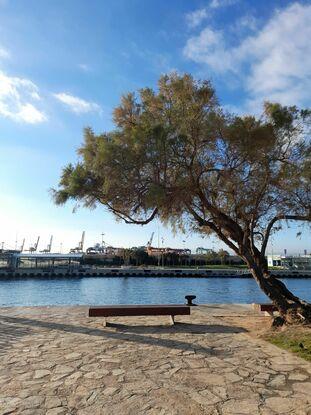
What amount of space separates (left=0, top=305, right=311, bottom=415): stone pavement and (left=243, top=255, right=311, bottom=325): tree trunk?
1256 millimetres

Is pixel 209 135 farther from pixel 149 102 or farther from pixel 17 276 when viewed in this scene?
pixel 17 276

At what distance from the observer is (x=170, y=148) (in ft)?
31.0

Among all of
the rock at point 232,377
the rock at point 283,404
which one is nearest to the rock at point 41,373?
the rock at point 232,377

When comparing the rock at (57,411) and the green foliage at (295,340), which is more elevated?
the green foliage at (295,340)

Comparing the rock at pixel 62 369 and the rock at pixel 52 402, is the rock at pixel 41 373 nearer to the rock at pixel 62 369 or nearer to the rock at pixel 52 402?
the rock at pixel 62 369

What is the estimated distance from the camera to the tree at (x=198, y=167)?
9.34 m

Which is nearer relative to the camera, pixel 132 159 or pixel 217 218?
pixel 132 159

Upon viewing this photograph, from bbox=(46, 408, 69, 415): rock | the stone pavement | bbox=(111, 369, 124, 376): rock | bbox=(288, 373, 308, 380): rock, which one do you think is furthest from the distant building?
bbox=(46, 408, 69, 415): rock

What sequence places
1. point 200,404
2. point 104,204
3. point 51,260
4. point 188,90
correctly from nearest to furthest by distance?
1. point 200,404
2. point 188,90
3. point 104,204
4. point 51,260

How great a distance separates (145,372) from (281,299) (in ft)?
18.5

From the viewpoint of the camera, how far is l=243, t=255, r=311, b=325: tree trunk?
10.0m

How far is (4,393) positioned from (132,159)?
18.1 feet

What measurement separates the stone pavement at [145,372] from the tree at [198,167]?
9.74 ft

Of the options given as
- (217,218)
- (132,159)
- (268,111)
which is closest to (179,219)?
(217,218)
